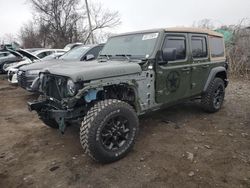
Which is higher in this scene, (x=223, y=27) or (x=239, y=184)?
(x=223, y=27)

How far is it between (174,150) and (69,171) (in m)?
1.63

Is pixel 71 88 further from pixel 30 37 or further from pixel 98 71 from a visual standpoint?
pixel 30 37

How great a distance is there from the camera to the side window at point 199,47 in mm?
5191

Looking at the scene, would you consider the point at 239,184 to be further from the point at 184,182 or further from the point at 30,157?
the point at 30,157

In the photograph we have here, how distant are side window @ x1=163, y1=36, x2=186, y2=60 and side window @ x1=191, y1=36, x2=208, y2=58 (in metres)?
0.33

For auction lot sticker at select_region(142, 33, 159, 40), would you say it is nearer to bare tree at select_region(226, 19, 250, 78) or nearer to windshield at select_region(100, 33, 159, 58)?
windshield at select_region(100, 33, 159, 58)

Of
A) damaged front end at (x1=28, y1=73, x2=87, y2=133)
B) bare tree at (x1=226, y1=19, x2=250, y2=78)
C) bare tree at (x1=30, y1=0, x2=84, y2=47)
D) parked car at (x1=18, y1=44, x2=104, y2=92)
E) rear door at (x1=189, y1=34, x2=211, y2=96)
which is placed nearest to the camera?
damaged front end at (x1=28, y1=73, x2=87, y2=133)

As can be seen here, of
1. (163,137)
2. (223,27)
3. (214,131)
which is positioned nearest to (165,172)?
(163,137)

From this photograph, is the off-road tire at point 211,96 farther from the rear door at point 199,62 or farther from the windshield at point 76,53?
the windshield at point 76,53

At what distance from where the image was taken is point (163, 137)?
4594mm

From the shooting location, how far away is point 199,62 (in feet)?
17.5

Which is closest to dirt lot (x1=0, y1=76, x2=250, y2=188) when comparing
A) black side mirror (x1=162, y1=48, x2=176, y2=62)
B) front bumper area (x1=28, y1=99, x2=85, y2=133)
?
front bumper area (x1=28, y1=99, x2=85, y2=133)

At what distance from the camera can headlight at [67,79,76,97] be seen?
3516 millimetres

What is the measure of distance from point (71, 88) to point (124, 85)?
0.83 m
